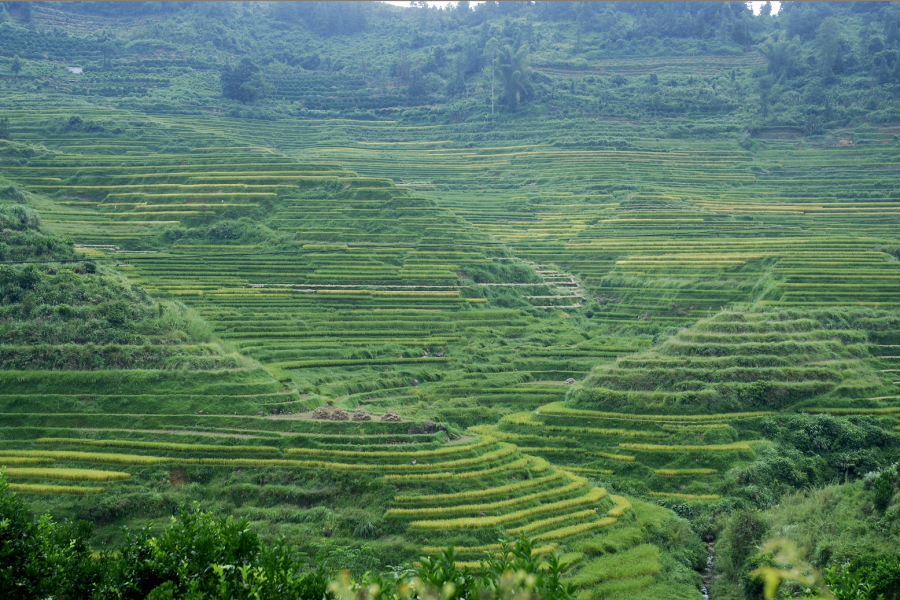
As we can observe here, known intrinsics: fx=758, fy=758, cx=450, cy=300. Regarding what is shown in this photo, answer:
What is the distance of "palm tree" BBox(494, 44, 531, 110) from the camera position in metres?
94.6

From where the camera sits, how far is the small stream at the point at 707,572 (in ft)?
84.3

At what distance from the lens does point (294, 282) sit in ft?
173

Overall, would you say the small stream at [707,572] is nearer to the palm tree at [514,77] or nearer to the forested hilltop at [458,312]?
the forested hilltop at [458,312]

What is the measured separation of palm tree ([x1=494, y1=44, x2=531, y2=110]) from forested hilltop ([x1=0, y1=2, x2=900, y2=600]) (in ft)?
1.69

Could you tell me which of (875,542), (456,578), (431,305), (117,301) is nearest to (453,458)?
(875,542)

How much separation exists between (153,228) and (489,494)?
42685 millimetres

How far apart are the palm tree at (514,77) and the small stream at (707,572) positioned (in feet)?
244

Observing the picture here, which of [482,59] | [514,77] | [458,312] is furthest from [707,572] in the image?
[482,59]

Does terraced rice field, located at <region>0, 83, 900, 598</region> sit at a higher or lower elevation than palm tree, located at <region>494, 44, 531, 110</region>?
lower

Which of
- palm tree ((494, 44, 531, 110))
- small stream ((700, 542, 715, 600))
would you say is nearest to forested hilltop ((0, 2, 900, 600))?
small stream ((700, 542, 715, 600))

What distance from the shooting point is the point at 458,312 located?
51031 mm

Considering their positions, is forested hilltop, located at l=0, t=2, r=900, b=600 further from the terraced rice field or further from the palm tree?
the palm tree

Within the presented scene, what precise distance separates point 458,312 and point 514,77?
51.8m

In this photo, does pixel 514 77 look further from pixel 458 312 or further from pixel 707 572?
pixel 707 572
